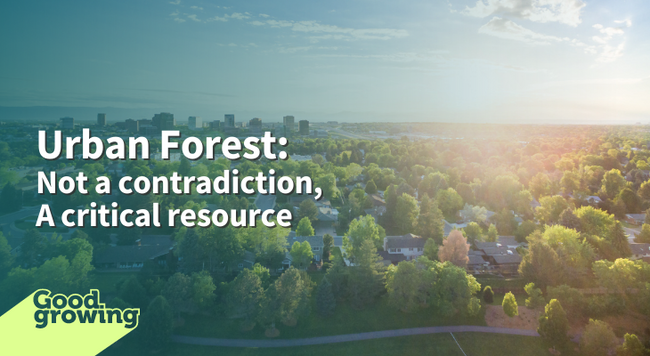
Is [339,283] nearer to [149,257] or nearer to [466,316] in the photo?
[466,316]

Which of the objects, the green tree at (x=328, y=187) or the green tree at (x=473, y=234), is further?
the green tree at (x=328, y=187)

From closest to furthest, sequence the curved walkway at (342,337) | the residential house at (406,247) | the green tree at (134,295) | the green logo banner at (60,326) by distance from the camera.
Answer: the green logo banner at (60,326), the curved walkway at (342,337), the green tree at (134,295), the residential house at (406,247)

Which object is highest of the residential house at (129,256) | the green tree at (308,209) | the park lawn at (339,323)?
the green tree at (308,209)

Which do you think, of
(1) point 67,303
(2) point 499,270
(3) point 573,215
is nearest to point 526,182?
(3) point 573,215

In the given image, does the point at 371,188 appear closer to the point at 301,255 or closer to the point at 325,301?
the point at 301,255

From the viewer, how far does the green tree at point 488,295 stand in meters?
21.3

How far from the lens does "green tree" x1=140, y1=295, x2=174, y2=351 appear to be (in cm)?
1619

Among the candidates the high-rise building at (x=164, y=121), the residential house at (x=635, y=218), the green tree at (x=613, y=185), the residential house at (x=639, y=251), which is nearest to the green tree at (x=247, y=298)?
the residential house at (x=639, y=251)

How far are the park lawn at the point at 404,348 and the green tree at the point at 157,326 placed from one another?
1.89ft

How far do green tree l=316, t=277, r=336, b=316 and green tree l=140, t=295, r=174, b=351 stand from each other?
26.4 ft

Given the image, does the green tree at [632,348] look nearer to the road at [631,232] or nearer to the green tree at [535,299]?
the green tree at [535,299]

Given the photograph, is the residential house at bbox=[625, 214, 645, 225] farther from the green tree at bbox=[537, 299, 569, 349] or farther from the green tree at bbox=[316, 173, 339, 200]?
the green tree at bbox=[316, 173, 339, 200]

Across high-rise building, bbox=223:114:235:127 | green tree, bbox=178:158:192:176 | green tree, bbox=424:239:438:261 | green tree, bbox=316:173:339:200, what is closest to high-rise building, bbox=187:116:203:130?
high-rise building, bbox=223:114:235:127

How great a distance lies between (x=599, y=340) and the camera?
16078 mm
